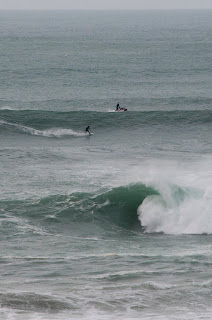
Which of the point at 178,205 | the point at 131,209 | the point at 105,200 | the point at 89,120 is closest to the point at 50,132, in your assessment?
the point at 89,120

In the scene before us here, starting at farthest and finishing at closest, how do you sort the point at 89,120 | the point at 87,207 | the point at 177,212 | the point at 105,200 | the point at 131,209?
the point at 89,120 < the point at 105,200 < the point at 131,209 < the point at 87,207 < the point at 177,212

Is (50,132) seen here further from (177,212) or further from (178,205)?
(177,212)

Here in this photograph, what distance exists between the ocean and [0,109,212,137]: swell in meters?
0.15

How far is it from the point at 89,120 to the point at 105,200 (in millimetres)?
23417

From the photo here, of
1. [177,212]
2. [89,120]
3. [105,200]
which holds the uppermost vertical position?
[89,120]

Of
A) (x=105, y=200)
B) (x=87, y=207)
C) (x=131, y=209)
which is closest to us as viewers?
(x=87, y=207)

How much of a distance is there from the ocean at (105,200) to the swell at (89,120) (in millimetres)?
155

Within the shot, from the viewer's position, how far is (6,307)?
18.0 m

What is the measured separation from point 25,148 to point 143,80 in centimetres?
3375

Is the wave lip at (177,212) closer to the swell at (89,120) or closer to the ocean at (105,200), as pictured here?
the ocean at (105,200)

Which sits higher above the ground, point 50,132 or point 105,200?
point 50,132

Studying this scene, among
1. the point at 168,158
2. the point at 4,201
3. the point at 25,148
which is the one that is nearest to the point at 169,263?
the point at 4,201

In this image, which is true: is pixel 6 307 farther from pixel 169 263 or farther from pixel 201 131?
pixel 201 131

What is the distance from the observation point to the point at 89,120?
174 feet
